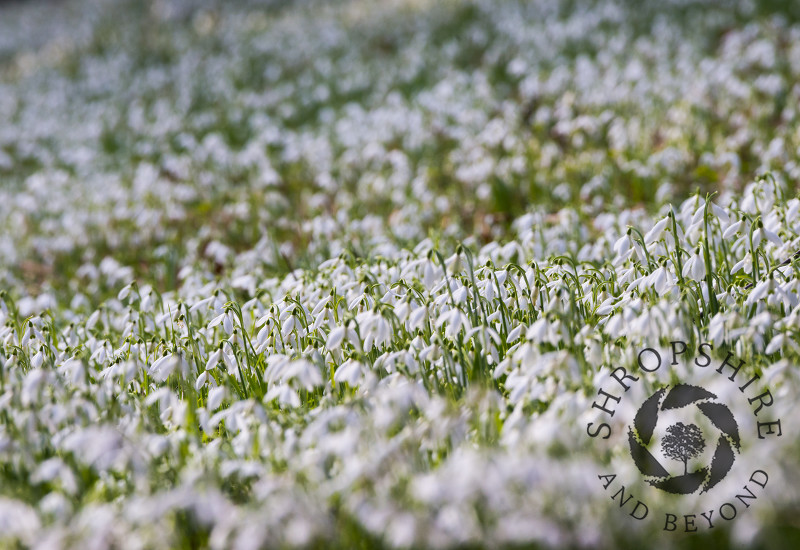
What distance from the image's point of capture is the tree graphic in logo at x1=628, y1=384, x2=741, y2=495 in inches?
94.0

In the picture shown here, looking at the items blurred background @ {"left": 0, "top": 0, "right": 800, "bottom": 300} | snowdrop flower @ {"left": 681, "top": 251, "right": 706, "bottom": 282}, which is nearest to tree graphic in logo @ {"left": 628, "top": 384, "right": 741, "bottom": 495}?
snowdrop flower @ {"left": 681, "top": 251, "right": 706, "bottom": 282}

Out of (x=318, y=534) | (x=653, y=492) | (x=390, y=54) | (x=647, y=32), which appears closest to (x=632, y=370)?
(x=653, y=492)

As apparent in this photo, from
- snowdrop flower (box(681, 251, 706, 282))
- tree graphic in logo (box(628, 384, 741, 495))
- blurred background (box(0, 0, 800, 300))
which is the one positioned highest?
blurred background (box(0, 0, 800, 300))

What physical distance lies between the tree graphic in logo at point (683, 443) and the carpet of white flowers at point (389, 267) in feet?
0.75

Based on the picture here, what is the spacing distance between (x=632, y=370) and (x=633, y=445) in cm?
27

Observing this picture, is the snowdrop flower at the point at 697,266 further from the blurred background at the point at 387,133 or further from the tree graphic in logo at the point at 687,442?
the blurred background at the point at 387,133

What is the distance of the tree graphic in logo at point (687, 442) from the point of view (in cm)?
239

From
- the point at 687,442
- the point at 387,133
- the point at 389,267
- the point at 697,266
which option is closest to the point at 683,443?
the point at 687,442

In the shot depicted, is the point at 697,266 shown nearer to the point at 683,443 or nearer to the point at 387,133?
the point at 683,443

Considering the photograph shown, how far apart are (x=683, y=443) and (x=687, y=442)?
0.06ft

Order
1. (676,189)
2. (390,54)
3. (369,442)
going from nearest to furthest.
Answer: (369,442)
(676,189)
(390,54)

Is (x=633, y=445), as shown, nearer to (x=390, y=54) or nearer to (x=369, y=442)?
(x=369, y=442)

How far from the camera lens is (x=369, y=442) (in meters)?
2.33

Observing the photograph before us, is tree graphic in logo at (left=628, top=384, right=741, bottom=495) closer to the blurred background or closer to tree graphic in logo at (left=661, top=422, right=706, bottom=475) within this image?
tree graphic in logo at (left=661, top=422, right=706, bottom=475)
